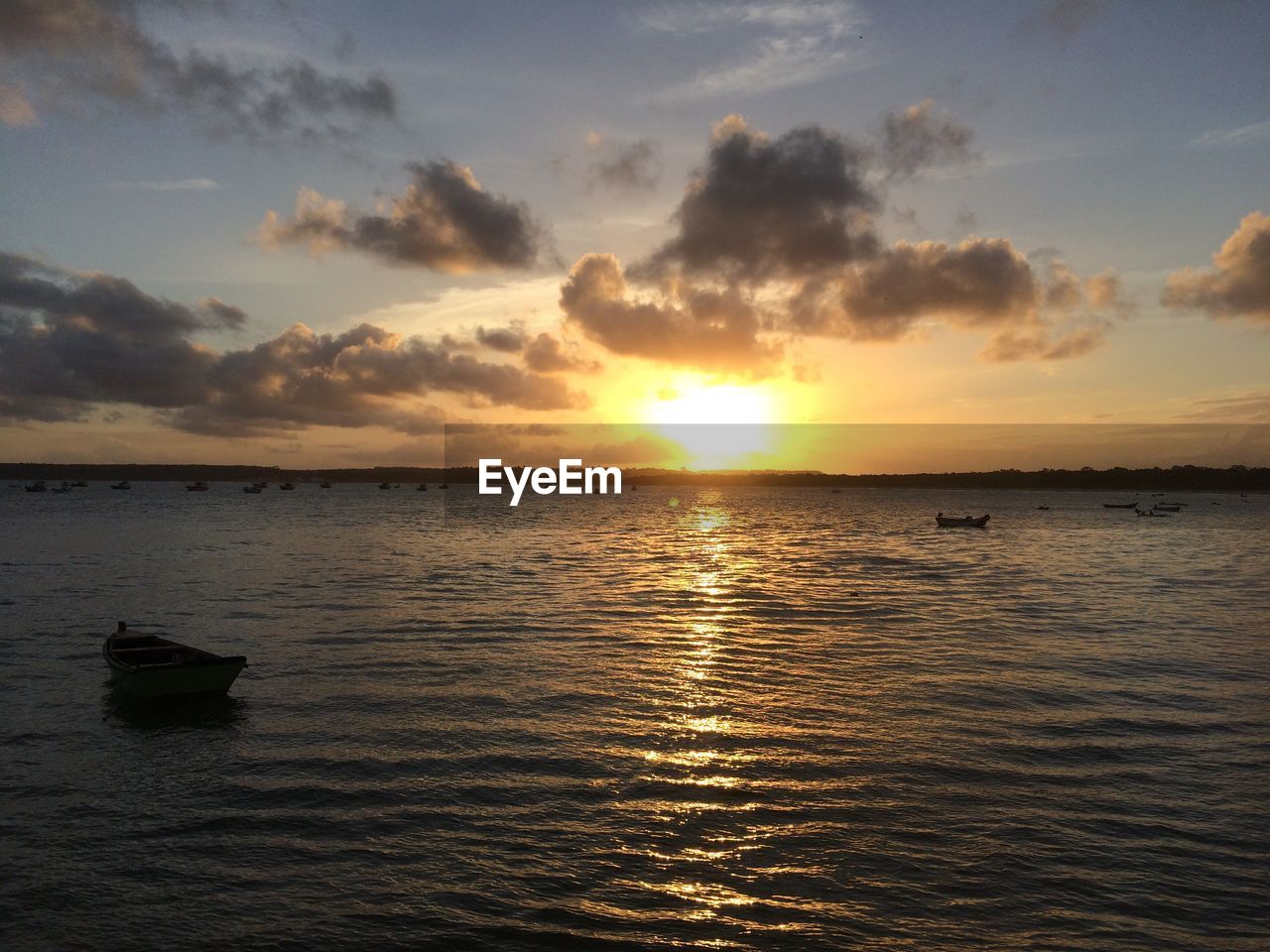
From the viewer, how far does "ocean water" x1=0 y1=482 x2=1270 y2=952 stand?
1351 cm

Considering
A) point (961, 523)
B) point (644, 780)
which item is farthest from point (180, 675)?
point (961, 523)

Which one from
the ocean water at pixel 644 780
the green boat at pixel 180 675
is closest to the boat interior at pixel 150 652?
the green boat at pixel 180 675

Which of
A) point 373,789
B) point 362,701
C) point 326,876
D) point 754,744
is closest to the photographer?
point 326,876

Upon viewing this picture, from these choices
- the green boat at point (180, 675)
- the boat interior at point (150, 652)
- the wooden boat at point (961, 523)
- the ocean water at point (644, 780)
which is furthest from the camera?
the wooden boat at point (961, 523)

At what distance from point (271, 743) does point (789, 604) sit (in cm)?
3265

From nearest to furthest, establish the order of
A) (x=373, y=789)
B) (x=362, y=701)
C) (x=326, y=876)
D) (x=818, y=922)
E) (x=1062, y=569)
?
(x=818, y=922), (x=326, y=876), (x=373, y=789), (x=362, y=701), (x=1062, y=569)

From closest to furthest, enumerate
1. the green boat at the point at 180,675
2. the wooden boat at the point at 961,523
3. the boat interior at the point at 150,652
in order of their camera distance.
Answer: the green boat at the point at 180,675 → the boat interior at the point at 150,652 → the wooden boat at the point at 961,523

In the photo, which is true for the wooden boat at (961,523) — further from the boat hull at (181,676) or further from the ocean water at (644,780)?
the boat hull at (181,676)

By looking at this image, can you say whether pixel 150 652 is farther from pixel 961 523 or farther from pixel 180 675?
pixel 961 523

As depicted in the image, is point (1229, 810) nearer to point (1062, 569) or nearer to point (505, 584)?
point (505, 584)

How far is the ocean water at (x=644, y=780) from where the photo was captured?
13.5 meters

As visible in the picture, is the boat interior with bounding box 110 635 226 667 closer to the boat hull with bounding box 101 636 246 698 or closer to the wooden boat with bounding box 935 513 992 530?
the boat hull with bounding box 101 636 246 698

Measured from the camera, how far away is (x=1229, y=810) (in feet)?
58.0

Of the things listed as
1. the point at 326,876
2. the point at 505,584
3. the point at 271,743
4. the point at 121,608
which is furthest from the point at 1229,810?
the point at 121,608
